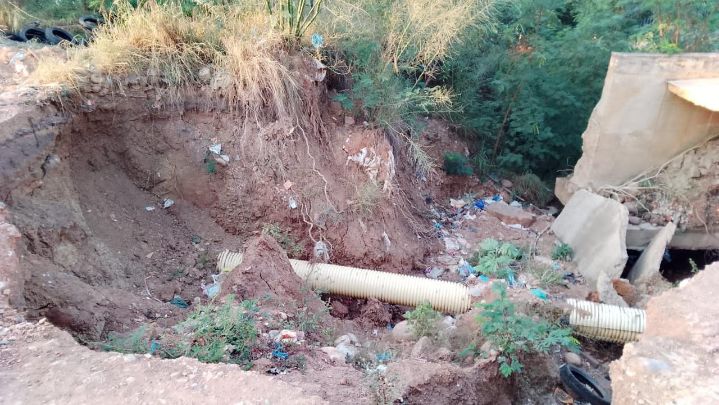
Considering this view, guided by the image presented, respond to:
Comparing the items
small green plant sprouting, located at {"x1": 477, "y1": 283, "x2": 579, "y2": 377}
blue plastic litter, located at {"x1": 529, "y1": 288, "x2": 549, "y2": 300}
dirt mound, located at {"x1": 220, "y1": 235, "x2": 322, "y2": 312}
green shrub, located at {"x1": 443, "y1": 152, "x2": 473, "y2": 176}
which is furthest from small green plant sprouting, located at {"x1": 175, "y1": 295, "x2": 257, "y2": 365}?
green shrub, located at {"x1": 443, "y1": 152, "x2": 473, "y2": 176}

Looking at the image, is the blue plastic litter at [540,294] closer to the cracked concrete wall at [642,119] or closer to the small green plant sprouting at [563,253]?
the small green plant sprouting at [563,253]

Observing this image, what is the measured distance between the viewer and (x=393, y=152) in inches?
213

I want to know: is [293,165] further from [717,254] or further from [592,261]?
[717,254]

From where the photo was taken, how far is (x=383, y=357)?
315 cm

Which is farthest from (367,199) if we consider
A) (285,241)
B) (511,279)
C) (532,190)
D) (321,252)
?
(532,190)

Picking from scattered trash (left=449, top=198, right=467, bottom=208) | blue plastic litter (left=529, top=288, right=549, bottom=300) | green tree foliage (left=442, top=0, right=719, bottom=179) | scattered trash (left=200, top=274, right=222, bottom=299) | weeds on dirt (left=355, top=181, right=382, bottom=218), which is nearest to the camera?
scattered trash (left=200, top=274, right=222, bottom=299)

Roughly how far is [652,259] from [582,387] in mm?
2449

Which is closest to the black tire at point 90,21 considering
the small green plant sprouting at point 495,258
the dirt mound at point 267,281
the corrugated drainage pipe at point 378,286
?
the corrugated drainage pipe at point 378,286

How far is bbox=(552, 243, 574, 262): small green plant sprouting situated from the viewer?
5.45m

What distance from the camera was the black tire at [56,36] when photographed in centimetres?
540

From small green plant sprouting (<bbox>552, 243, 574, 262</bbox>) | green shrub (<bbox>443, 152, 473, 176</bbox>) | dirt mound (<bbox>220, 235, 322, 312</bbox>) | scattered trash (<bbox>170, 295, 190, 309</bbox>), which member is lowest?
small green plant sprouting (<bbox>552, 243, 574, 262</bbox>)

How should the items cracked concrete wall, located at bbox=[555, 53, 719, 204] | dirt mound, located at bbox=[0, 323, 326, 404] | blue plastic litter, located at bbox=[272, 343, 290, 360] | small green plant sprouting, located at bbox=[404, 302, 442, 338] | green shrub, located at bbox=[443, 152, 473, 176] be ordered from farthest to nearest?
green shrub, located at bbox=[443, 152, 473, 176] → cracked concrete wall, located at bbox=[555, 53, 719, 204] → small green plant sprouting, located at bbox=[404, 302, 442, 338] → blue plastic litter, located at bbox=[272, 343, 290, 360] → dirt mound, located at bbox=[0, 323, 326, 404]

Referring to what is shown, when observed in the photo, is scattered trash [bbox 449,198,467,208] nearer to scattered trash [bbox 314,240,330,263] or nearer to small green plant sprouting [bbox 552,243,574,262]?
small green plant sprouting [bbox 552,243,574,262]

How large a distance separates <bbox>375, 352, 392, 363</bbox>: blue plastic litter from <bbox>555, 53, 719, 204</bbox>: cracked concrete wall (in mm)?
3895
